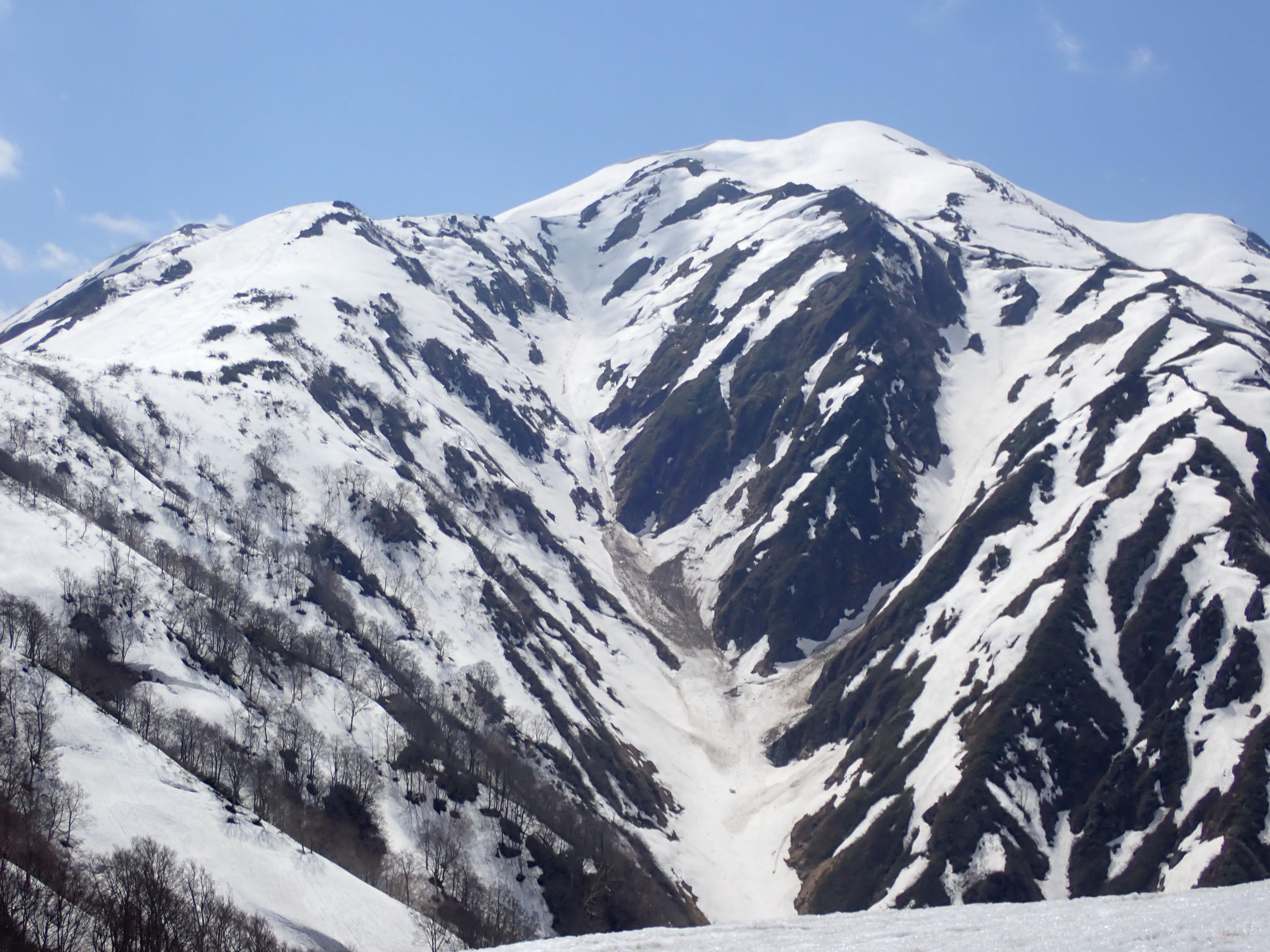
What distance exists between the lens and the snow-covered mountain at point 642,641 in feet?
247

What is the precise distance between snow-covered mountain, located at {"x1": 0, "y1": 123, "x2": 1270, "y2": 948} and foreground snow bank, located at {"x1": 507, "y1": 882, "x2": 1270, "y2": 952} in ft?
104

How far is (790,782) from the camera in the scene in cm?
12619

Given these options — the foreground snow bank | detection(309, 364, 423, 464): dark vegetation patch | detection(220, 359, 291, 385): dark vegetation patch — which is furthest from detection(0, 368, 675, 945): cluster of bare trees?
the foreground snow bank

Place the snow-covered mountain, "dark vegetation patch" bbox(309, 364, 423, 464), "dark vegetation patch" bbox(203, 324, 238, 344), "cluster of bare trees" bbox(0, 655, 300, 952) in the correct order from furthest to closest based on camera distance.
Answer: "dark vegetation patch" bbox(203, 324, 238, 344)
"dark vegetation patch" bbox(309, 364, 423, 464)
the snow-covered mountain
"cluster of bare trees" bbox(0, 655, 300, 952)

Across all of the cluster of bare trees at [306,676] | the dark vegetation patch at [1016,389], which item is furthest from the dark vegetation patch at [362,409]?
the dark vegetation patch at [1016,389]

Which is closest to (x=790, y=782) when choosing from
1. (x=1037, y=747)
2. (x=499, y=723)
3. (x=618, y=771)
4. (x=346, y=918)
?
(x=618, y=771)

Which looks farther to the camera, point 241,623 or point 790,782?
point 790,782

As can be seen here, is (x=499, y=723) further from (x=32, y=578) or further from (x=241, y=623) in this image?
(x=32, y=578)

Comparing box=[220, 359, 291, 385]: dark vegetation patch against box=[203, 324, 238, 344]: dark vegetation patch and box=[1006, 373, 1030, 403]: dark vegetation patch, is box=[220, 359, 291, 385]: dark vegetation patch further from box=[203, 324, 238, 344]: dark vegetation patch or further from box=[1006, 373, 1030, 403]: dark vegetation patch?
box=[1006, 373, 1030, 403]: dark vegetation patch

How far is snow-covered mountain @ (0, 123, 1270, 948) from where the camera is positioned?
75312mm

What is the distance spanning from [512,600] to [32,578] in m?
68.0

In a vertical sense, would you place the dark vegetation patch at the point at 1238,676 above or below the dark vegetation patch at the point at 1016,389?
below

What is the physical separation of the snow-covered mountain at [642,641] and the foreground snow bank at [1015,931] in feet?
104

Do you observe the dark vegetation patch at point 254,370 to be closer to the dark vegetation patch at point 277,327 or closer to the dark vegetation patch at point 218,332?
the dark vegetation patch at point 277,327
